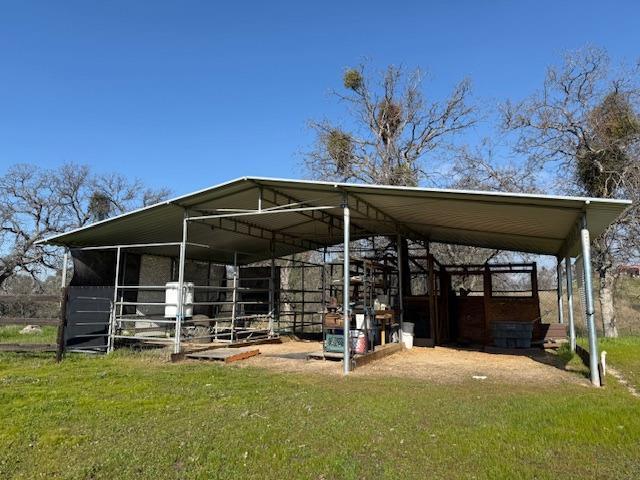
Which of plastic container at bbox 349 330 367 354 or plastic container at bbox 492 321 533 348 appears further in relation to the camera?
plastic container at bbox 492 321 533 348

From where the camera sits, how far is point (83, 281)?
10938mm

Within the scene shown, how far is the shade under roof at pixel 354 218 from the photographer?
24.2 ft

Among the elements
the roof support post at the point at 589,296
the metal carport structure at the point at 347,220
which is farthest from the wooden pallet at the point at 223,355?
the roof support post at the point at 589,296

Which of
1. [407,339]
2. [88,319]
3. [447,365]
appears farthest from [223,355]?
[407,339]

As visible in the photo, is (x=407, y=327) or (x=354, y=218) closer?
(x=407, y=327)

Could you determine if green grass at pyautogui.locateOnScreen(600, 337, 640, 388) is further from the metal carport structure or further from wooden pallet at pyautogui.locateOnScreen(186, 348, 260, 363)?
wooden pallet at pyautogui.locateOnScreen(186, 348, 260, 363)

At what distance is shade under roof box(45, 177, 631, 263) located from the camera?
24.2ft

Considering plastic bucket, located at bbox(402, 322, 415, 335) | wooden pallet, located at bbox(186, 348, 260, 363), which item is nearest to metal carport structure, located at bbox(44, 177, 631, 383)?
wooden pallet, located at bbox(186, 348, 260, 363)

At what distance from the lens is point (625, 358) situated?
9.45 meters

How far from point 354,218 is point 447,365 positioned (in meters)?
4.35

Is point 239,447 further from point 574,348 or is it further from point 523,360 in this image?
point 574,348

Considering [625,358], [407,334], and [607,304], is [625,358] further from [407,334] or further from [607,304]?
[607,304]

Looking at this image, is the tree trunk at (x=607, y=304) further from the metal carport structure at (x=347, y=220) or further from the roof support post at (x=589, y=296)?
the roof support post at (x=589, y=296)

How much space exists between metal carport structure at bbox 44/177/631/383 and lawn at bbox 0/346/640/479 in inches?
73.0
